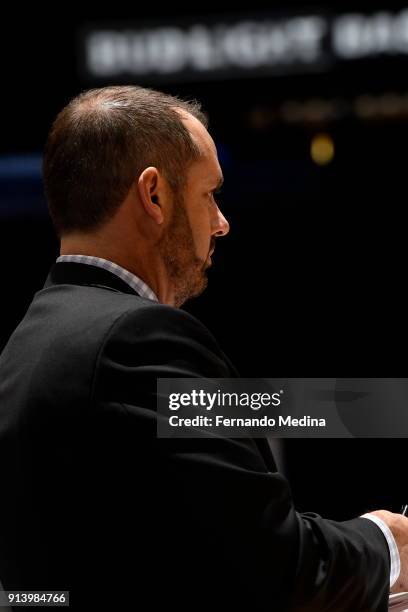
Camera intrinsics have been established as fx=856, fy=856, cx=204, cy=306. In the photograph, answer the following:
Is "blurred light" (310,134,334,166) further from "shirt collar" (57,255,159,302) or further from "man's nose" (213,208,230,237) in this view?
"shirt collar" (57,255,159,302)

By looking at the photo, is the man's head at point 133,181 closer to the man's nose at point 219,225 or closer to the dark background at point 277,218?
the man's nose at point 219,225

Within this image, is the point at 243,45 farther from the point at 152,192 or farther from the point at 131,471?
the point at 131,471

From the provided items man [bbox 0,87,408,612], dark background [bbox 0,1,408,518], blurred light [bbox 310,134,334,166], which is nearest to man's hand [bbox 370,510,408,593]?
man [bbox 0,87,408,612]

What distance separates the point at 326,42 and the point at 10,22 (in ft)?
4.45

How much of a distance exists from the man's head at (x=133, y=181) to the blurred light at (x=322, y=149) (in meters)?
2.65

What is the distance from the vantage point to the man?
3.09 feet

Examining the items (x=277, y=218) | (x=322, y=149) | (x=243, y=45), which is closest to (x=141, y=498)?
(x=243, y=45)

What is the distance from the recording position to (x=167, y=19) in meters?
3.38

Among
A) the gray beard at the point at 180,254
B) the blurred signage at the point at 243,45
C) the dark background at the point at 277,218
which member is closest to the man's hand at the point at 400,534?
the gray beard at the point at 180,254

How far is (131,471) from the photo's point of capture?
954 mm

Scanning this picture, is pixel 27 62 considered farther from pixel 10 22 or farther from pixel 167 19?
pixel 167 19

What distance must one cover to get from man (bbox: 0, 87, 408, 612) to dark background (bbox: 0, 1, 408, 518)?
2405mm

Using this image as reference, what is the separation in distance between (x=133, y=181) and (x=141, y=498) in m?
0.42

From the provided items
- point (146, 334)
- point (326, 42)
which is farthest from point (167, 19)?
point (146, 334)
